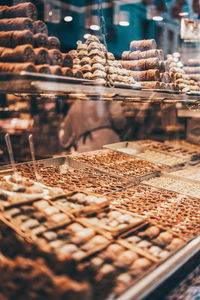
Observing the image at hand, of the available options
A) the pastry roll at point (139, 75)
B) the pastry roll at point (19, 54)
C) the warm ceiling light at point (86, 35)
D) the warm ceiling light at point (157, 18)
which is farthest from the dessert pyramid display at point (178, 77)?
the pastry roll at point (19, 54)

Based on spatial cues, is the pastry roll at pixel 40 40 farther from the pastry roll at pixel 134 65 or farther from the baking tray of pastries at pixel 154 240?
the pastry roll at pixel 134 65

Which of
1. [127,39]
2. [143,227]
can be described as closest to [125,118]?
[127,39]

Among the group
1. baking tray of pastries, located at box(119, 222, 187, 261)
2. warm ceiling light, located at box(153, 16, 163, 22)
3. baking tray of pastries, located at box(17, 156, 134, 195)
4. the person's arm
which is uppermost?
warm ceiling light, located at box(153, 16, 163, 22)

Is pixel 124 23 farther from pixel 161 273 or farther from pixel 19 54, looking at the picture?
pixel 161 273

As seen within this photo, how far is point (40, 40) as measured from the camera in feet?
5.81

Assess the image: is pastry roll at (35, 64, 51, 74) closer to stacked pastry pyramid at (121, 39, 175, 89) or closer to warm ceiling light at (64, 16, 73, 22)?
stacked pastry pyramid at (121, 39, 175, 89)

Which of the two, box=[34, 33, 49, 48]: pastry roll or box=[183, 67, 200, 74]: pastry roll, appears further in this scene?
box=[183, 67, 200, 74]: pastry roll

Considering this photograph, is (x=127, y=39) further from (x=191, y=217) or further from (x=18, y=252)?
(x=18, y=252)

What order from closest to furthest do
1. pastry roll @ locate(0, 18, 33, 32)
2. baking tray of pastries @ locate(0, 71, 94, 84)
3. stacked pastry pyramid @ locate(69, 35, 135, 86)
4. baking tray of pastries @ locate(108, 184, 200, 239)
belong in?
1. baking tray of pastries @ locate(0, 71, 94, 84)
2. pastry roll @ locate(0, 18, 33, 32)
3. baking tray of pastries @ locate(108, 184, 200, 239)
4. stacked pastry pyramid @ locate(69, 35, 135, 86)

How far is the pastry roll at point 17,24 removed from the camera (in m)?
1.73

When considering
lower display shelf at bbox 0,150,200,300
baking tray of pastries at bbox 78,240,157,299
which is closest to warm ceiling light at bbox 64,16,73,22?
lower display shelf at bbox 0,150,200,300

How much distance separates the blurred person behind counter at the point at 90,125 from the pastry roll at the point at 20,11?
3459mm

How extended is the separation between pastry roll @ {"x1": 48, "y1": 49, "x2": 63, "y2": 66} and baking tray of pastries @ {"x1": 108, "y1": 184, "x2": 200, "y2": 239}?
981mm

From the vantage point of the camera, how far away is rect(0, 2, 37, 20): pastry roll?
1.81 metres
